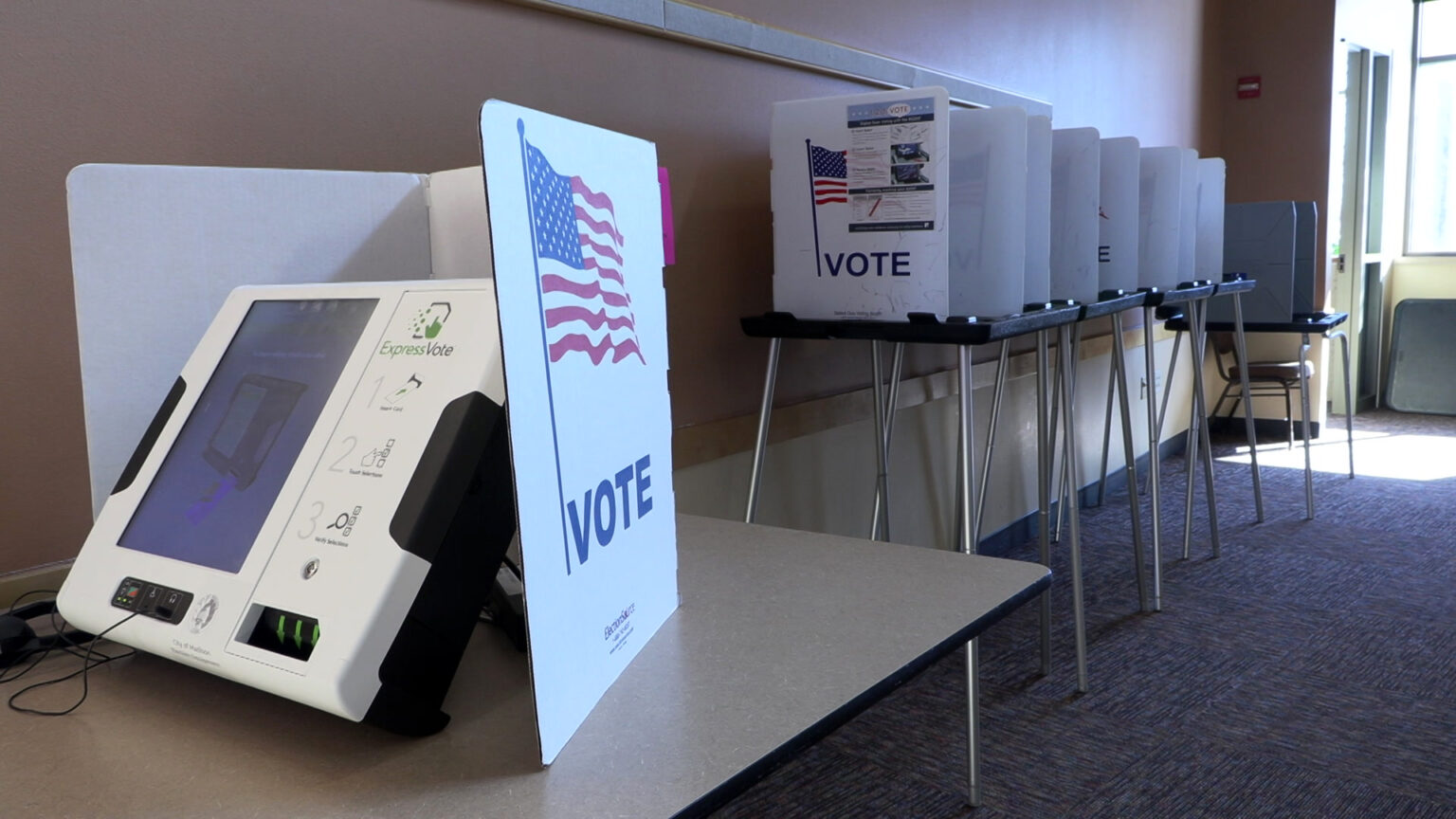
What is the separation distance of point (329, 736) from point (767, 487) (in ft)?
5.86

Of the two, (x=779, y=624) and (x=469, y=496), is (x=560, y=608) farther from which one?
(x=779, y=624)

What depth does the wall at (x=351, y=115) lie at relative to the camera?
1229 mm

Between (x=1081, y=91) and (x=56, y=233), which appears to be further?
(x=1081, y=91)

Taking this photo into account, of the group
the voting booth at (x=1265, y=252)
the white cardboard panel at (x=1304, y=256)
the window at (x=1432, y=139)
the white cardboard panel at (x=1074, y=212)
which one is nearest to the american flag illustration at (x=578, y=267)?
the white cardboard panel at (x=1074, y=212)

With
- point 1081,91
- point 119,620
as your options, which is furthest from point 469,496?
point 1081,91

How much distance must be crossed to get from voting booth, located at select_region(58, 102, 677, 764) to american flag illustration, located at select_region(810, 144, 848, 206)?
1168 millimetres

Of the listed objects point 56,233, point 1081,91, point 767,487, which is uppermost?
point 1081,91

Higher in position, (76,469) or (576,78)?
(576,78)

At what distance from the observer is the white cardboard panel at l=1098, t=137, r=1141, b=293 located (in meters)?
2.73

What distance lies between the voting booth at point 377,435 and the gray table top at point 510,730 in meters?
0.03

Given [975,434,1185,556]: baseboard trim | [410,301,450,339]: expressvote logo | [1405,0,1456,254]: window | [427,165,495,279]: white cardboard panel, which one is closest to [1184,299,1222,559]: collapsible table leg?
[975,434,1185,556]: baseboard trim

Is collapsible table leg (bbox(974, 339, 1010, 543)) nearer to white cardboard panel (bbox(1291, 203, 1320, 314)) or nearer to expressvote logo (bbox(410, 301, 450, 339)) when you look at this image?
white cardboard panel (bbox(1291, 203, 1320, 314))

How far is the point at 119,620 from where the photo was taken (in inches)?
31.1

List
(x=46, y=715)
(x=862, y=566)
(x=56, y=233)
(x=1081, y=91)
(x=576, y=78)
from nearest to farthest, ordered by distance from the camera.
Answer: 1. (x=46, y=715)
2. (x=862, y=566)
3. (x=56, y=233)
4. (x=576, y=78)
5. (x=1081, y=91)
